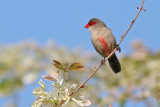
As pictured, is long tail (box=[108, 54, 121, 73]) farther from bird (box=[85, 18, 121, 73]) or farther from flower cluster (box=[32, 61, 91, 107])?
flower cluster (box=[32, 61, 91, 107])

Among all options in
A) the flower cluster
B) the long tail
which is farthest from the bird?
the flower cluster

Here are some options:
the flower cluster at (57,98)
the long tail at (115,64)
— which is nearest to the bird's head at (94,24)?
the long tail at (115,64)

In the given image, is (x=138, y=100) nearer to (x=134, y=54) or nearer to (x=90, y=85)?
(x=90, y=85)

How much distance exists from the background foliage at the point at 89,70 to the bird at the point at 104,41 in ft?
0.35

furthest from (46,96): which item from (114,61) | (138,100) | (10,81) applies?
(114,61)

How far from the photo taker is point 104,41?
443 centimetres

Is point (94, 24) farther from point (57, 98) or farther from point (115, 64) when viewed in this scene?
point (57, 98)

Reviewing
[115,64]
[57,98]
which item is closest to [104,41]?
[115,64]

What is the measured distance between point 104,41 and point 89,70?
0.57 m

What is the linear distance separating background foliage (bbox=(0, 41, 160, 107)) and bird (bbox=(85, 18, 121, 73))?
0.35ft

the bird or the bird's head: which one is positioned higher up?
the bird's head

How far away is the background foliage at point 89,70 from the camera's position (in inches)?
154

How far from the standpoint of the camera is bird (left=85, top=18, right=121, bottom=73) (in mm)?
4449

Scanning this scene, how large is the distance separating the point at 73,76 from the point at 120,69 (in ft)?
2.05
